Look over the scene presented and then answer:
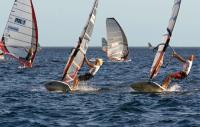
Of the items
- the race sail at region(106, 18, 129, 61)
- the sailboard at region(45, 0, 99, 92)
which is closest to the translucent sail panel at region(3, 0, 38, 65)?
the sailboard at region(45, 0, 99, 92)

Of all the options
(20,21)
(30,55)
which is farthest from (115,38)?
(20,21)

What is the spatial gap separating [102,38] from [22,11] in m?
73.8

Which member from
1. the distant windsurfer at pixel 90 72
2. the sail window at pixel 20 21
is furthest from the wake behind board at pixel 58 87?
the sail window at pixel 20 21

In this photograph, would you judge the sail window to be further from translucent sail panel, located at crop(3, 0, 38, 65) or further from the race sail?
the race sail

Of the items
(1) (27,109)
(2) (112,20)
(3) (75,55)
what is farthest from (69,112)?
(2) (112,20)

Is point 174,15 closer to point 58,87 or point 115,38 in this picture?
point 58,87

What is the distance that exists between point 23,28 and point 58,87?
736 cm

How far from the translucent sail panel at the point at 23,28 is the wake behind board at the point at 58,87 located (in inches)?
229

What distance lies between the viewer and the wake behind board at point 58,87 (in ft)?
108

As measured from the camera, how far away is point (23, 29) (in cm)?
3888

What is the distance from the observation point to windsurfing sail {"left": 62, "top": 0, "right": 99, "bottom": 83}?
1291 inches

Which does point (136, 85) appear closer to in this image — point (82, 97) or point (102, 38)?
point (82, 97)

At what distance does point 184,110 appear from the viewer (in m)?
26.1

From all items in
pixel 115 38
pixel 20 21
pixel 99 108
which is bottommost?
pixel 115 38
